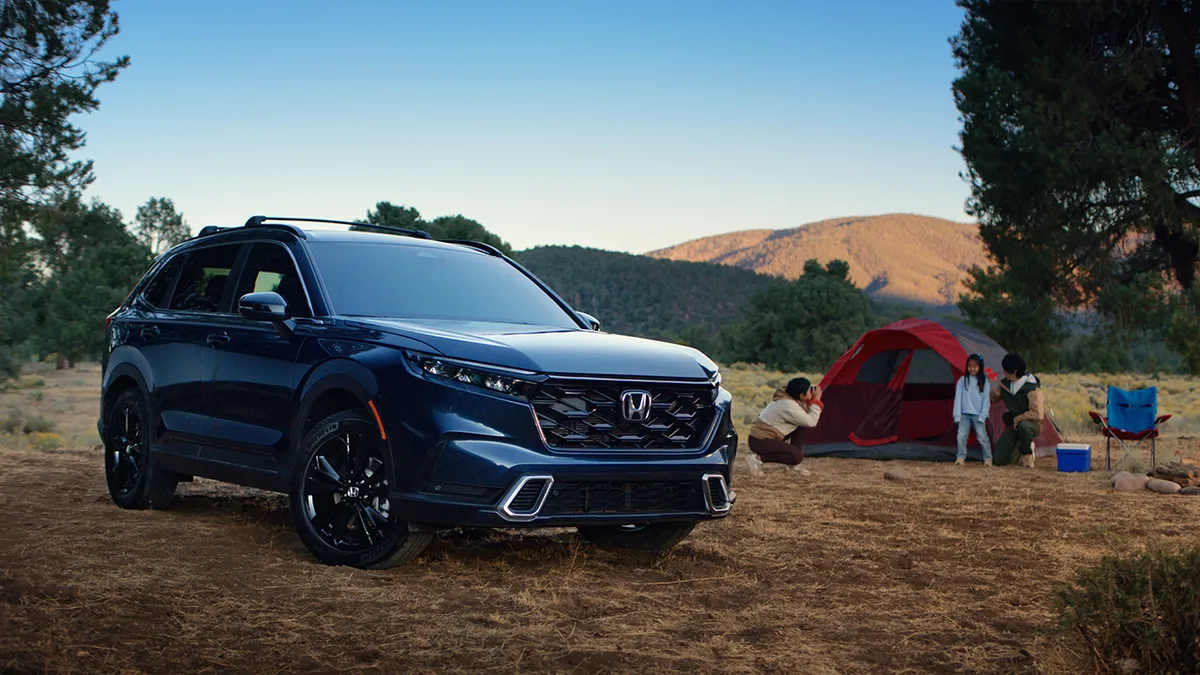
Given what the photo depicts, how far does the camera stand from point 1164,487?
11688 millimetres

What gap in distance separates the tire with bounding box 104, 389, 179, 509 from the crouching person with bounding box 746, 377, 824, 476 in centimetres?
688

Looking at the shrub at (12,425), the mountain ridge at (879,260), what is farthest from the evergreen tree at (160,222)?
the mountain ridge at (879,260)

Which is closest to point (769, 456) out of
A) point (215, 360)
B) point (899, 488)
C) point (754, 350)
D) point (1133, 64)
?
point (899, 488)

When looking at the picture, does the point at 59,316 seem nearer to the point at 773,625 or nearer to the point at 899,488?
the point at 899,488

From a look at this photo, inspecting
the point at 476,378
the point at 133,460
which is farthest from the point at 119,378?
the point at 476,378

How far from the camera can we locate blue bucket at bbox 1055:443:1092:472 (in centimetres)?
1388

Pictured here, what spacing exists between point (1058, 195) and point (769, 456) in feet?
26.8

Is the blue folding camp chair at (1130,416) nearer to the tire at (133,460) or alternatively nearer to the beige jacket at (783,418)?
the beige jacket at (783,418)

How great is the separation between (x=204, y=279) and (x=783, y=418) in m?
7.22

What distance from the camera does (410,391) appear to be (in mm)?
5828

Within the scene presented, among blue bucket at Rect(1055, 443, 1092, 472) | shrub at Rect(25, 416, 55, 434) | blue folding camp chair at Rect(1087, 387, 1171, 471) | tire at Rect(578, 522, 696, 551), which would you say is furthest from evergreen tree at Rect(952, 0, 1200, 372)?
shrub at Rect(25, 416, 55, 434)

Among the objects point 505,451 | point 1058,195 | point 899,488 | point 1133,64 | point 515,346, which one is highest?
point 1133,64

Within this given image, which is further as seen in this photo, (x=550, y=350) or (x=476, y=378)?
(x=550, y=350)

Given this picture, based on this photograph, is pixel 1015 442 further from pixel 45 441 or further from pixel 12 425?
pixel 12 425
